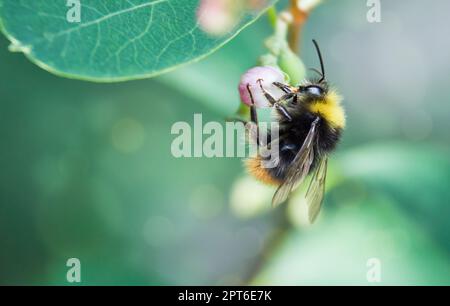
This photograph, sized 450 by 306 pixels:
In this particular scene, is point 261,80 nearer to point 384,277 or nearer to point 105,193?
point 384,277

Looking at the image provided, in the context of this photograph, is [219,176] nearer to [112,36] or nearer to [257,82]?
[257,82]

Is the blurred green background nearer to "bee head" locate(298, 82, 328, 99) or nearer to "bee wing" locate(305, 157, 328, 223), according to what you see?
"bee wing" locate(305, 157, 328, 223)

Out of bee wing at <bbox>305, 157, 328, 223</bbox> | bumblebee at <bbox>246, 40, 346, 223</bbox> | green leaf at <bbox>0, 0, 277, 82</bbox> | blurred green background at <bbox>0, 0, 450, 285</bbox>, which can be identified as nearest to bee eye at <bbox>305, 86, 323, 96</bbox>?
bumblebee at <bbox>246, 40, 346, 223</bbox>

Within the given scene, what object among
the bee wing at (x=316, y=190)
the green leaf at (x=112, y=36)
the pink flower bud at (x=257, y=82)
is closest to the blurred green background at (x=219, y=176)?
the bee wing at (x=316, y=190)

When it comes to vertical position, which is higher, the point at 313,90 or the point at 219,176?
the point at 313,90

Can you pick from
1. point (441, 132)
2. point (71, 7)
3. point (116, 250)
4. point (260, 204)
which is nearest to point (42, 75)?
point (116, 250)

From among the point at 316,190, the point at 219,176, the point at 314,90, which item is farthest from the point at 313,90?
the point at 219,176

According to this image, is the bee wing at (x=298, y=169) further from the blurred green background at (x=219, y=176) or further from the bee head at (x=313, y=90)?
the blurred green background at (x=219, y=176)
